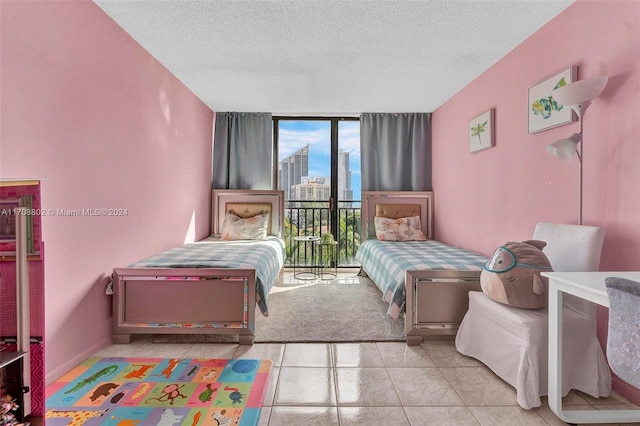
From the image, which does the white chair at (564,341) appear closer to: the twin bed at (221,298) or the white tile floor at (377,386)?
the white tile floor at (377,386)

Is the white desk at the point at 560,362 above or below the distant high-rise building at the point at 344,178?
below

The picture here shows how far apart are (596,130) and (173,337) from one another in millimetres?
3197

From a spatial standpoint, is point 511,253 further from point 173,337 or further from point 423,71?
point 173,337

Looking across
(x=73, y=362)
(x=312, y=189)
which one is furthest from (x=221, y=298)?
(x=312, y=189)

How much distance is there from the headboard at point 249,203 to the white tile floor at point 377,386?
2180 mm

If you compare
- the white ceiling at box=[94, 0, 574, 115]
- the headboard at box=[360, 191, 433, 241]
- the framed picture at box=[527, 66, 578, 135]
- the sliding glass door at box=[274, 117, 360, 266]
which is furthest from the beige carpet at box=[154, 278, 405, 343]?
the white ceiling at box=[94, 0, 574, 115]

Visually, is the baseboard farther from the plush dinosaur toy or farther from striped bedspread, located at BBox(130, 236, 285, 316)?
the plush dinosaur toy

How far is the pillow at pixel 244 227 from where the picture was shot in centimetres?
391

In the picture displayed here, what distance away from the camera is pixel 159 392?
Result: 171 centimetres

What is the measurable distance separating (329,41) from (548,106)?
171cm

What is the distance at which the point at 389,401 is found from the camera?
64.9 inches

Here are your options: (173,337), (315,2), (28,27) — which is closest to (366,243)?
(173,337)

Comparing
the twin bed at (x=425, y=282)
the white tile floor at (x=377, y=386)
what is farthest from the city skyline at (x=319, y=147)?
the white tile floor at (x=377, y=386)

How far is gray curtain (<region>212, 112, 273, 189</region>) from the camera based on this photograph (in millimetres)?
4477
